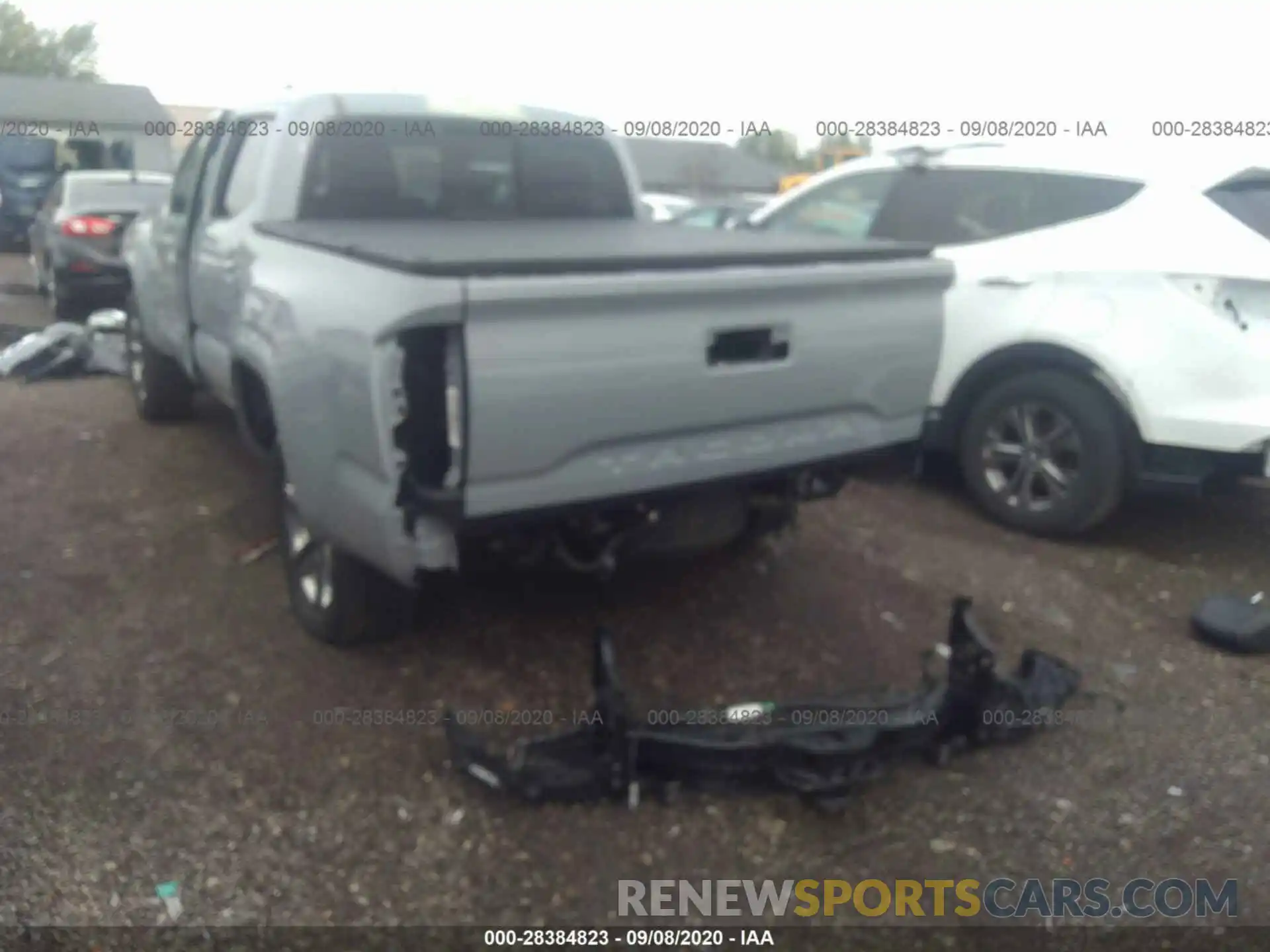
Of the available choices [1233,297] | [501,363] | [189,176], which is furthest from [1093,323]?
[189,176]

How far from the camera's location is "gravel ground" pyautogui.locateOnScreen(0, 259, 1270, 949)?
2.93 metres

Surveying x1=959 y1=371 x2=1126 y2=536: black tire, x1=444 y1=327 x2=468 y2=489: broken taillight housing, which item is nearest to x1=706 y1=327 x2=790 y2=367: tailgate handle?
x1=444 y1=327 x2=468 y2=489: broken taillight housing

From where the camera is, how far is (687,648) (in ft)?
13.2

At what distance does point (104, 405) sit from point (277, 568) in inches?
136

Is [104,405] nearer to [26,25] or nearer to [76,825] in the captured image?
[76,825]

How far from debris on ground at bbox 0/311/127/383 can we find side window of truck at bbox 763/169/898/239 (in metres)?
4.81

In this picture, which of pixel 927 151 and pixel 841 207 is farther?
pixel 841 207

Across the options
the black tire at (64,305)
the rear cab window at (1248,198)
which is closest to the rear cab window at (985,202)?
the rear cab window at (1248,198)

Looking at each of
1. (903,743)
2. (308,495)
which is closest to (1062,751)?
(903,743)

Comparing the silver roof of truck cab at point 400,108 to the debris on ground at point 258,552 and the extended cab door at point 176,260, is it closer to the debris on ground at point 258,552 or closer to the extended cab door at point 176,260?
the extended cab door at point 176,260

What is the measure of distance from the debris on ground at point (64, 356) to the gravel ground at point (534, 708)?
3.00 metres

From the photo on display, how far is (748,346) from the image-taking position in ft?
11.0

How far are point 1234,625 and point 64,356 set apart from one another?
24.9ft
